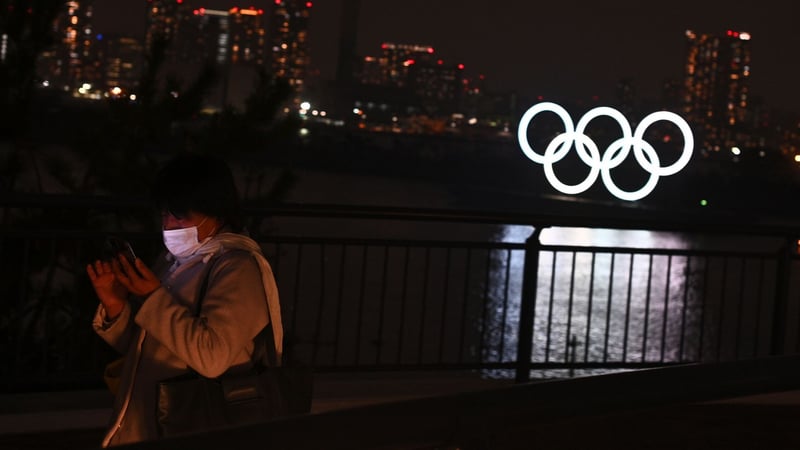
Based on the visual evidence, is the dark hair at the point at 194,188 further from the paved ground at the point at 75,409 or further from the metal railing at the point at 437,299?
the paved ground at the point at 75,409

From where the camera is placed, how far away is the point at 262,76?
1366cm

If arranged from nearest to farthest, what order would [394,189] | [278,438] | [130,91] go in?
[278,438], [130,91], [394,189]

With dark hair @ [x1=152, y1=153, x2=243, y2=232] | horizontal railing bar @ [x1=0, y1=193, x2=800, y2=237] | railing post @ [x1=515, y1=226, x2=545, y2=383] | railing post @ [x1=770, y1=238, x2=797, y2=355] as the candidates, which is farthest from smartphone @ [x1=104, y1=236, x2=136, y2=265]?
railing post @ [x1=770, y1=238, x2=797, y2=355]

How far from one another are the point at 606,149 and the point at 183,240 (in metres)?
6.89

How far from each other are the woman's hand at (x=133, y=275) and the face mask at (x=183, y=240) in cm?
16

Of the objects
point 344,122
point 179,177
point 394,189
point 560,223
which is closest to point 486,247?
point 560,223

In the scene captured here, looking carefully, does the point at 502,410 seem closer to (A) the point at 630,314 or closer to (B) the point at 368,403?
(B) the point at 368,403

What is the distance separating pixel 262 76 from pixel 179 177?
1092 centimetres

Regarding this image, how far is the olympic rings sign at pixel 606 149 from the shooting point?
27.8 ft

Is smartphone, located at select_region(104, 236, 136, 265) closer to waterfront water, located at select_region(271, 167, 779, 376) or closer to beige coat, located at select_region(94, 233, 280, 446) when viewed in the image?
beige coat, located at select_region(94, 233, 280, 446)

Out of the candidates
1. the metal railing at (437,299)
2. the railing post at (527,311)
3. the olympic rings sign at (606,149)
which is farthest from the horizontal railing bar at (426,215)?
the olympic rings sign at (606,149)

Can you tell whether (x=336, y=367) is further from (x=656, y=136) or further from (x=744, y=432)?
(x=656, y=136)

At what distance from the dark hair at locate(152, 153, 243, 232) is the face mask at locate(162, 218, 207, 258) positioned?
42 millimetres

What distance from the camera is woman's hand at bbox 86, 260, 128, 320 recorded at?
9.18 feet
